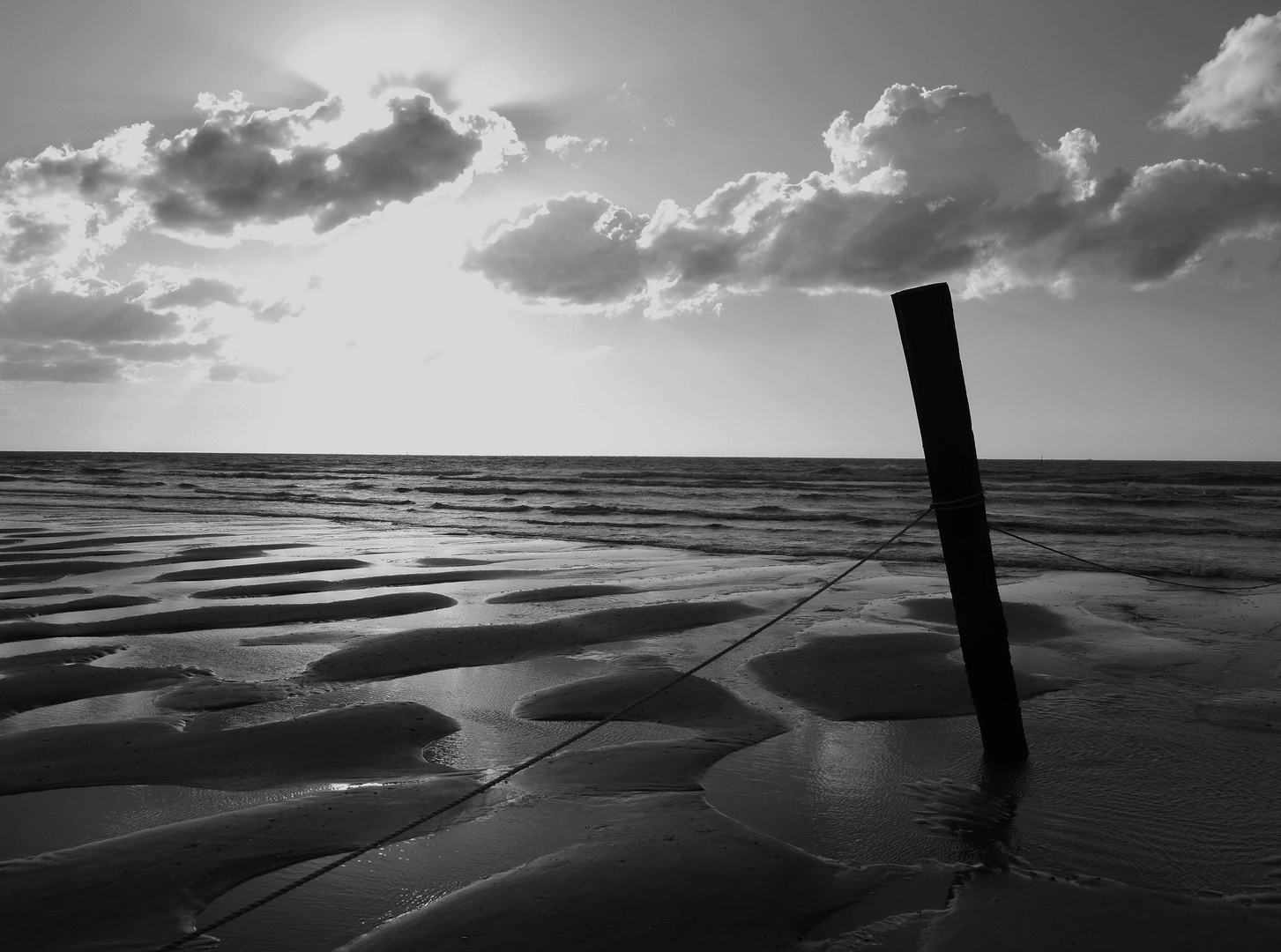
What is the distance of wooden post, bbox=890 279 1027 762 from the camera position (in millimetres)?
4617

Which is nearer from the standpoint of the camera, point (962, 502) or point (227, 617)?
point (962, 502)

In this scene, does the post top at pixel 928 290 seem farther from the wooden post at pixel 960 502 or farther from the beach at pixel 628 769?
the beach at pixel 628 769

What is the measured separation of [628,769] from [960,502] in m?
2.53

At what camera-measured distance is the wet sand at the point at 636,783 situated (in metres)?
3.28

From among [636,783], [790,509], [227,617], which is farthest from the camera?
[790,509]

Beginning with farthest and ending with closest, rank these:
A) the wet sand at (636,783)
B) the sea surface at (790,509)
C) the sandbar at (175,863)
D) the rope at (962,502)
→ the sea surface at (790,509) < the rope at (962,502) < the wet sand at (636,783) < the sandbar at (175,863)

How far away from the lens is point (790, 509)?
95.6 ft

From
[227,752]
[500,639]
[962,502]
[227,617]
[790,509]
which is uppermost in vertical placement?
[962,502]

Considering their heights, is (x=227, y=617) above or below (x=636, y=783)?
above

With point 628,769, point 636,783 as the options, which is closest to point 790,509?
point 628,769

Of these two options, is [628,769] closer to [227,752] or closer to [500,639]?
[227,752]

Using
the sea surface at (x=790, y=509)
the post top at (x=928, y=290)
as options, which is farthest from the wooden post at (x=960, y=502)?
the sea surface at (x=790, y=509)

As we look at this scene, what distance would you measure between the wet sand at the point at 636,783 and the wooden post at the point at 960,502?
38cm

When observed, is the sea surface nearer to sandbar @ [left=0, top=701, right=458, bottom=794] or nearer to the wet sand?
the wet sand
